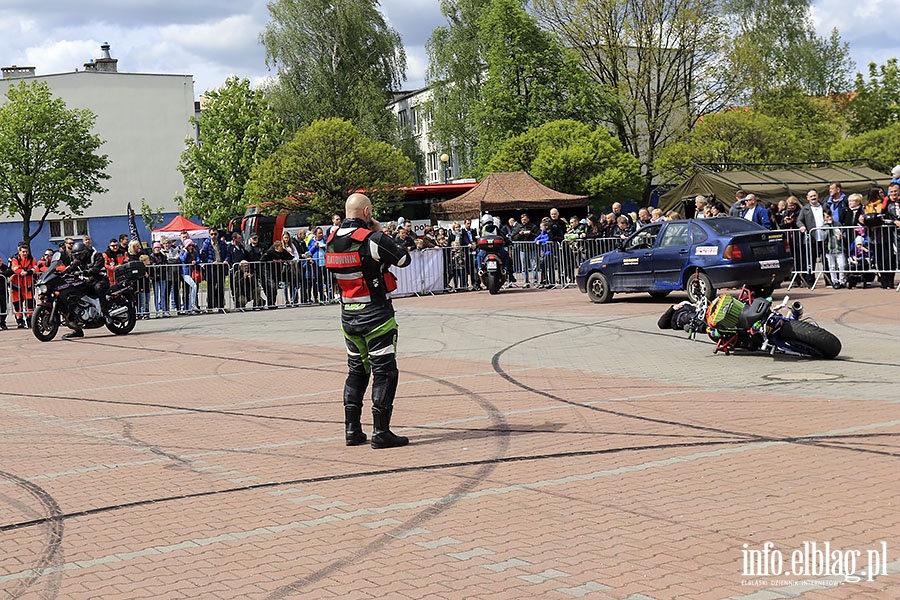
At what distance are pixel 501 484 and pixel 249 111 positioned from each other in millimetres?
55954

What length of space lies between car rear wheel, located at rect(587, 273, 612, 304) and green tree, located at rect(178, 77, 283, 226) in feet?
130

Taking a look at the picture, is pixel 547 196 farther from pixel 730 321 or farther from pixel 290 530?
pixel 290 530

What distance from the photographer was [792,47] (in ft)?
219

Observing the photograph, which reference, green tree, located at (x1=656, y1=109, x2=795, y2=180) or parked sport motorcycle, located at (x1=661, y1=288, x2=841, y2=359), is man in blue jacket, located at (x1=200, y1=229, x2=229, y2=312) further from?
green tree, located at (x1=656, y1=109, x2=795, y2=180)

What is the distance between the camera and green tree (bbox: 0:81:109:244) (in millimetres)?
54844

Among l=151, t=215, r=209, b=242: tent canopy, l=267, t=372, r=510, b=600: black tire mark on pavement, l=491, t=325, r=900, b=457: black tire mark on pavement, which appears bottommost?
l=491, t=325, r=900, b=457: black tire mark on pavement

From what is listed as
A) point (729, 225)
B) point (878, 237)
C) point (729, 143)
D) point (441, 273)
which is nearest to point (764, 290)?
point (729, 225)

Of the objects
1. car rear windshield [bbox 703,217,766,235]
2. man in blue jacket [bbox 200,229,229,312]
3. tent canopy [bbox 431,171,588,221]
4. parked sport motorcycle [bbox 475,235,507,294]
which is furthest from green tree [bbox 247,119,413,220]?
car rear windshield [bbox 703,217,766,235]

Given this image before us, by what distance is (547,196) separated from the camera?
4469cm

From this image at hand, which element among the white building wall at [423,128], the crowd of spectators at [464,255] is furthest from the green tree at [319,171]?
the white building wall at [423,128]

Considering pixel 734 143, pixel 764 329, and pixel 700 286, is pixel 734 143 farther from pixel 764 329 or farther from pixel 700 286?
pixel 764 329

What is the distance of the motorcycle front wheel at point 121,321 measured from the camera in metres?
19.8

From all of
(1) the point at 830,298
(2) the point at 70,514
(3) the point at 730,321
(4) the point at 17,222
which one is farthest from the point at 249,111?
(2) the point at 70,514

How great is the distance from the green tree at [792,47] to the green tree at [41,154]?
1328 inches
